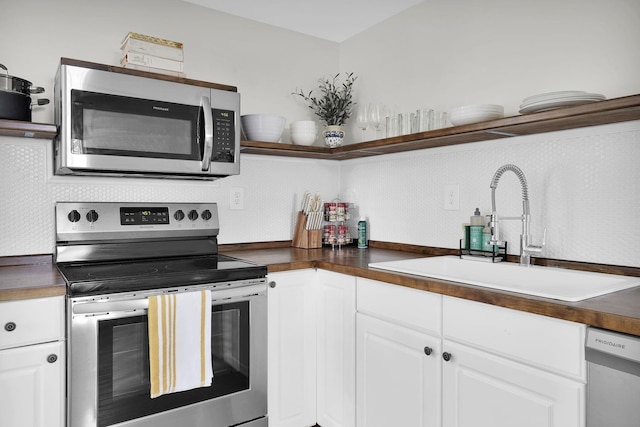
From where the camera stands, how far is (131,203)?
2176mm

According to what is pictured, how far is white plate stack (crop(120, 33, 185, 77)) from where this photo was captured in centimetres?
199

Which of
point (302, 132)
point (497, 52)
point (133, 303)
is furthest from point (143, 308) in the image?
point (497, 52)

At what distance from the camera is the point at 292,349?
2078 mm

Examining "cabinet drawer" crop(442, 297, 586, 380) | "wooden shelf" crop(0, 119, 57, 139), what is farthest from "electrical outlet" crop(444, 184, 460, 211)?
"wooden shelf" crop(0, 119, 57, 139)

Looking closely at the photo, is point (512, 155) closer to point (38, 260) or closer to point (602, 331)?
point (602, 331)

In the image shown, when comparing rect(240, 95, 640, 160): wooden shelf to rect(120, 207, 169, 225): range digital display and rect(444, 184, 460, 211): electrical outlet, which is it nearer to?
rect(444, 184, 460, 211): electrical outlet

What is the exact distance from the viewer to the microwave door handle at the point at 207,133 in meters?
2.02

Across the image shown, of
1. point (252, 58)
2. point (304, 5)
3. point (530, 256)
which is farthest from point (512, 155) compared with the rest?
point (252, 58)

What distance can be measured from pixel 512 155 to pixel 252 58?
5.24ft

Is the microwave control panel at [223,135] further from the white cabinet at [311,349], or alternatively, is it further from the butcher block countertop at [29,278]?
the butcher block countertop at [29,278]

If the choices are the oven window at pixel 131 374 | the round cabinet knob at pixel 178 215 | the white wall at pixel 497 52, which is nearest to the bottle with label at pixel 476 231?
the white wall at pixel 497 52

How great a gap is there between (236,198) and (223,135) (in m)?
0.52

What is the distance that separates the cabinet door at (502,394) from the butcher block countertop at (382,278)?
185mm

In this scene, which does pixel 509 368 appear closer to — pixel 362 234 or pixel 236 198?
pixel 362 234
